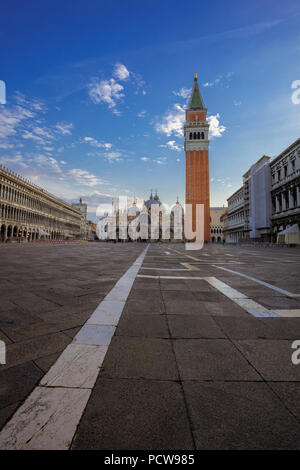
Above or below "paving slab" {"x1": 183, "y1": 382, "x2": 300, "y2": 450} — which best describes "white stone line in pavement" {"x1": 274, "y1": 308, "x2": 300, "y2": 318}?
below

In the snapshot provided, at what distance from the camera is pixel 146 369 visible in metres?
1.65

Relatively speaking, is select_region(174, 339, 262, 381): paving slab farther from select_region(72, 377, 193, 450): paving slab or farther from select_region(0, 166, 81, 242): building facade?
select_region(0, 166, 81, 242): building facade

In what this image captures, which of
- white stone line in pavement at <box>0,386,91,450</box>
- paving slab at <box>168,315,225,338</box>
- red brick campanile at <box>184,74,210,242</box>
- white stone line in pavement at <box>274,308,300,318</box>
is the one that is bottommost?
white stone line in pavement at <box>274,308,300,318</box>

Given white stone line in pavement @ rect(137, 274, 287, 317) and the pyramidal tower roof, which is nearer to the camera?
Result: white stone line in pavement @ rect(137, 274, 287, 317)

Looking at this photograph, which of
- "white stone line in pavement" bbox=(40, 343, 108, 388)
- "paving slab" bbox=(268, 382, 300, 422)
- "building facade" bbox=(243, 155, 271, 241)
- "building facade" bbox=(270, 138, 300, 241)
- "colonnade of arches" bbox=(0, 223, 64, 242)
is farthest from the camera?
"colonnade of arches" bbox=(0, 223, 64, 242)

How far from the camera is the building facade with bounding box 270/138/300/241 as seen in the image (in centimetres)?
3412

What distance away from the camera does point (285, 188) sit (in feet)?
123

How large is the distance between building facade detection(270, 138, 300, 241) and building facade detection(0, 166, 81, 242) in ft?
151

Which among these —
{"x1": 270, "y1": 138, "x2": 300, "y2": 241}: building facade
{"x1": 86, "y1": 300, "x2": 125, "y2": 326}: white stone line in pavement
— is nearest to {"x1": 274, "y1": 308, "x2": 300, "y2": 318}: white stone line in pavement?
{"x1": 86, "y1": 300, "x2": 125, "y2": 326}: white stone line in pavement

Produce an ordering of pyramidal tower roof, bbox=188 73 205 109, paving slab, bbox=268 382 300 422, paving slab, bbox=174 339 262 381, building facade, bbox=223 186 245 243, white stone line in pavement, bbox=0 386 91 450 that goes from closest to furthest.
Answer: white stone line in pavement, bbox=0 386 91 450 < paving slab, bbox=268 382 300 422 < paving slab, bbox=174 339 262 381 < building facade, bbox=223 186 245 243 < pyramidal tower roof, bbox=188 73 205 109

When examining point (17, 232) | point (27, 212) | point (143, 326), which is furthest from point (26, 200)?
point (143, 326)

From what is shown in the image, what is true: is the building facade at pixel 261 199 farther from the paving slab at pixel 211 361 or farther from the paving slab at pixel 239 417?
the paving slab at pixel 239 417

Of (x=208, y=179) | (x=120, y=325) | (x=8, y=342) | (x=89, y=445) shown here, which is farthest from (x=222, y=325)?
(x=208, y=179)
